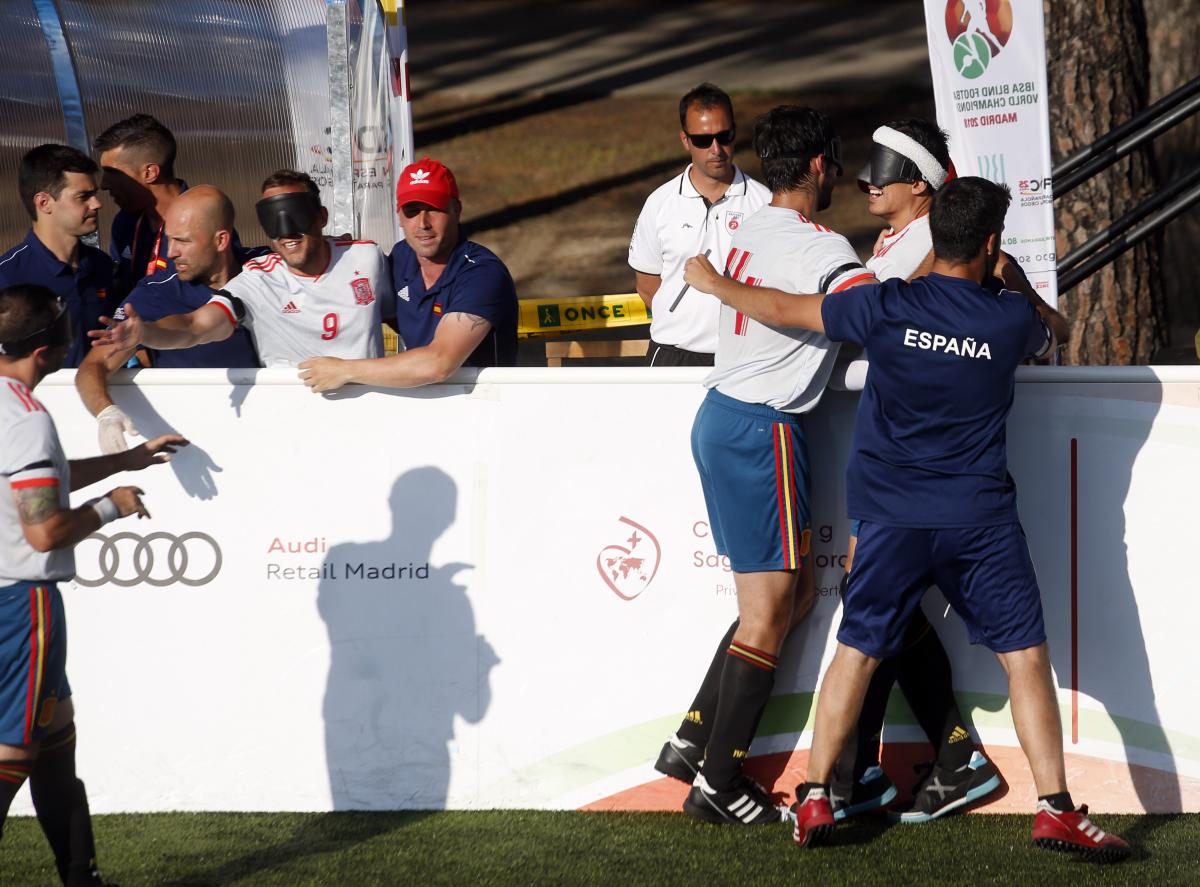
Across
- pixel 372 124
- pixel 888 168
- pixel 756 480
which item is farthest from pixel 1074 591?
pixel 372 124

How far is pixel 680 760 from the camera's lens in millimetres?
4762

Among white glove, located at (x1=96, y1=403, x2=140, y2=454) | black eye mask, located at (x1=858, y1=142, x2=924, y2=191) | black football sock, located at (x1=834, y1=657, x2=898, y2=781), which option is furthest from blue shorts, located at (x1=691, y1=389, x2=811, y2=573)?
white glove, located at (x1=96, y1=403, x2=140, y2=454)

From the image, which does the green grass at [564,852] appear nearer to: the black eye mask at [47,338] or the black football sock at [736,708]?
the black football sock at [736,708]

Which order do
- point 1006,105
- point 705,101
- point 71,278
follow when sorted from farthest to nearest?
point 1006,105 → point 705,101 → point 71,278

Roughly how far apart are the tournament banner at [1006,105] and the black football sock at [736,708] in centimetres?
287

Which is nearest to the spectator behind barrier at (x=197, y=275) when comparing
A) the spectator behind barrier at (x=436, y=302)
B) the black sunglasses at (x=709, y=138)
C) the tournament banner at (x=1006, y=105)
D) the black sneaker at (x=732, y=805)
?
the spectator behind barrier at (x=436, y=302)

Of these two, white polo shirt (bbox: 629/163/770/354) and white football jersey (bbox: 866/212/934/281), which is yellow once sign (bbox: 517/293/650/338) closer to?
white polo shirt (bbox: 629/163/770/354)

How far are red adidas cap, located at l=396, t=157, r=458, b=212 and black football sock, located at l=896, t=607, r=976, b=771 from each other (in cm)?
212

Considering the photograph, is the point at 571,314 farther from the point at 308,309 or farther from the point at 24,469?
the point at 24,469

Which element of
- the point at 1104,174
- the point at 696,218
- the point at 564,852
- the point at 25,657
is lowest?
the point at 564,852

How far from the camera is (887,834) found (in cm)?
461

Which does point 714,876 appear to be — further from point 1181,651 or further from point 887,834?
point 1181,651

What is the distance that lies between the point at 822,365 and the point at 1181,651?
1.51 m

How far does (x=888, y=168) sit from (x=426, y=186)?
155 cm
